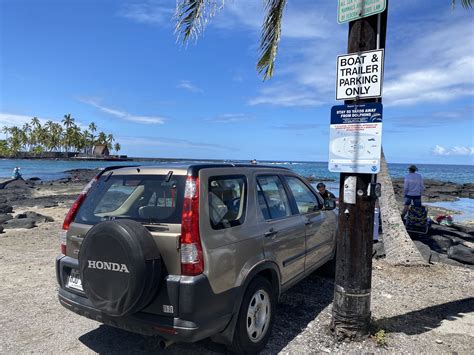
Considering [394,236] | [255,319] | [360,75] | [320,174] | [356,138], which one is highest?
[360,75]

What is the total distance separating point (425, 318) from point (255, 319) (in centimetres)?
239

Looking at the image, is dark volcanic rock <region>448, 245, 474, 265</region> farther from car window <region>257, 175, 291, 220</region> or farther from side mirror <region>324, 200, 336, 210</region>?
car window <region>257, 175, 291, 220</region>

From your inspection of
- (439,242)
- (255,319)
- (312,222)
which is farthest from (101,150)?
(255,319)

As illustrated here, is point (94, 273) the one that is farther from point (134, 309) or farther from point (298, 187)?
point (298, 187)

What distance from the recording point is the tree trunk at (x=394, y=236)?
21.8 ft

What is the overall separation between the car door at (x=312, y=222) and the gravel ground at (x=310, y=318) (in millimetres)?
605

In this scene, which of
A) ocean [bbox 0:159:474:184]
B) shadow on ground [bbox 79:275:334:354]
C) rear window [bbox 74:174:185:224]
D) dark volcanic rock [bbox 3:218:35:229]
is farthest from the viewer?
ocean [bbox 0:159:474:184]

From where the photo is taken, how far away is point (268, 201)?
414 centimetres

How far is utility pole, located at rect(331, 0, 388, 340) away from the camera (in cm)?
391

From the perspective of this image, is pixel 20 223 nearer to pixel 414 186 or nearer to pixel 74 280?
pixel 74 280

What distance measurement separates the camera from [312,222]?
16.2ft

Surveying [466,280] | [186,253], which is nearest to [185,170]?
[186,253]

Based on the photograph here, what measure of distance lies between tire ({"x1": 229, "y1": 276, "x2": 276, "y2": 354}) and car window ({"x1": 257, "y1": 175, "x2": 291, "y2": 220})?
75 centimetres

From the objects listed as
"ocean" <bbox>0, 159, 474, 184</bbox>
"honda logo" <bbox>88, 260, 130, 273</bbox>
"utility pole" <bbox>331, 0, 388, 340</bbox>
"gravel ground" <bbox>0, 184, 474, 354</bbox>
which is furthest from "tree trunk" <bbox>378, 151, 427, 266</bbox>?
"ocean" <bbox>0, 159, 474, 184</bbox>
